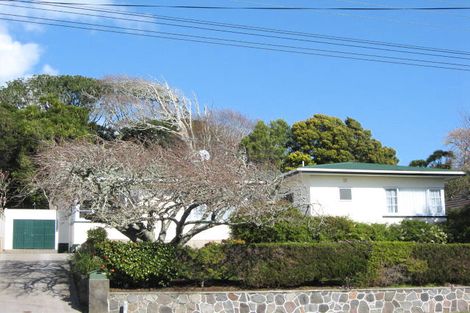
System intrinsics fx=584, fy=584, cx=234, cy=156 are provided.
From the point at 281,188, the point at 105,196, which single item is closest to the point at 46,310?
the point at 105,196

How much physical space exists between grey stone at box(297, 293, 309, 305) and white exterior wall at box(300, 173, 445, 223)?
34.3 feet

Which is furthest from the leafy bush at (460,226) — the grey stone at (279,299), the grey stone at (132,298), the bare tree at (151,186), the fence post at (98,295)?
the fence post at (98,295)

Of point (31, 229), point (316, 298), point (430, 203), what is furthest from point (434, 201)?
point (31, 229)

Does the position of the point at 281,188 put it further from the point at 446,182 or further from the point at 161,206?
the point at 446,182

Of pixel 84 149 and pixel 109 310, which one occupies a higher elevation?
pixel 84 149

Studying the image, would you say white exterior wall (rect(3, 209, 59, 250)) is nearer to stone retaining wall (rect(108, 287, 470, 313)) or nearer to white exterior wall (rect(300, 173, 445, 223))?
white exterior wall (rect(300, 173, 445, 223))

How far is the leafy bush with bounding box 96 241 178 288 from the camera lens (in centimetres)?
1491

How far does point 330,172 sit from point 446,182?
7.59 meters

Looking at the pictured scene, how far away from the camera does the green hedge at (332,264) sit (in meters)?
15.7

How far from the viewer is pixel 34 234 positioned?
102 feet

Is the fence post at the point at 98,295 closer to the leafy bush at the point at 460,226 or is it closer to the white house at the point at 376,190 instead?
the white house at the point at 376,190

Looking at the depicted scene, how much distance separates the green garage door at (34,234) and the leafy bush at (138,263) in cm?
1708

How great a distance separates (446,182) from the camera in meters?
30.1

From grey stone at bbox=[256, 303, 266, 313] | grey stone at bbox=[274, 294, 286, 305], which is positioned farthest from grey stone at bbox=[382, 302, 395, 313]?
grey stone at bbox=[256, 303, 266, 313]
